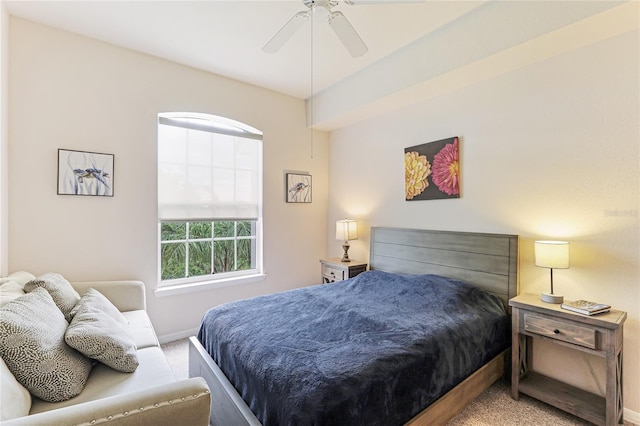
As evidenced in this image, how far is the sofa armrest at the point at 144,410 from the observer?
0.96 meters

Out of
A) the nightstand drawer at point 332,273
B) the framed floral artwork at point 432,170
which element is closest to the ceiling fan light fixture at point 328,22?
the framed floral artwork at point 432,170

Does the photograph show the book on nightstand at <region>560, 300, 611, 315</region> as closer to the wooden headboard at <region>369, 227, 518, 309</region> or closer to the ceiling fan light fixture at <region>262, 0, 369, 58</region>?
the wooden headboard at <region>369, 227, 518, 309</region>

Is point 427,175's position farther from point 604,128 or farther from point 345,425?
point 345,425

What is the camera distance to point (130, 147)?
2.87 metres

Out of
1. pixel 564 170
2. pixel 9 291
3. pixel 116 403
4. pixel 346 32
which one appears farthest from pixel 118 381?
pixel 564 170

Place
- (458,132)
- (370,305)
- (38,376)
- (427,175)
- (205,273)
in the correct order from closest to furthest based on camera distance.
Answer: (38,376) < (370,305) < (458,132) < (427,175) < (205,273)

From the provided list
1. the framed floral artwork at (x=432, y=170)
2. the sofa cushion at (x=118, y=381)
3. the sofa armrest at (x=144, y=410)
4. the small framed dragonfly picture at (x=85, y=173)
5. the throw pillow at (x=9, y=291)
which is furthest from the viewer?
the framed floral artwork at (x=432, y=170)

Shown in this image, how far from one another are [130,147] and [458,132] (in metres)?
3.18

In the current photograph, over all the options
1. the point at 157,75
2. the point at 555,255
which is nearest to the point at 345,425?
the point at 555,255

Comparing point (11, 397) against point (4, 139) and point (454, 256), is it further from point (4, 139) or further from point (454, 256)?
point (454, 256)

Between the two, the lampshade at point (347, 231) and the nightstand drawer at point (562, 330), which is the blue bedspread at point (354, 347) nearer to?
the nightstand drawer at point (562, 330)

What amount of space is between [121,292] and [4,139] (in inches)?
57.4

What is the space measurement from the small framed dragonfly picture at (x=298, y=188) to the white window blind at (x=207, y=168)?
1.32ft

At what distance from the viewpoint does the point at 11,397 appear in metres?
1.06
